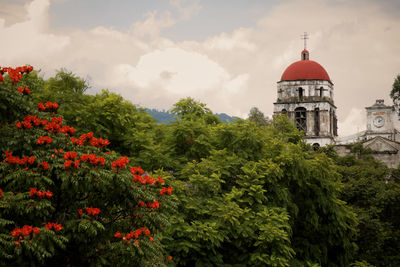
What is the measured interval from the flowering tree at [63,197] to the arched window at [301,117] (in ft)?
129

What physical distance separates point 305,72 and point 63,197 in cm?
4164

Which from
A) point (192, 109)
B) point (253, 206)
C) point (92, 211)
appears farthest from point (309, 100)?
point (92, 211)

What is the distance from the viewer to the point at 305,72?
4709 cm

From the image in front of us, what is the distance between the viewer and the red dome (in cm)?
4684

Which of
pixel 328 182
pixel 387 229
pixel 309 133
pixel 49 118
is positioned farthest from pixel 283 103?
pixel 49 118

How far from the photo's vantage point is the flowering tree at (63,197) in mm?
7352

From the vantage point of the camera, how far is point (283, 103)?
4703 cm

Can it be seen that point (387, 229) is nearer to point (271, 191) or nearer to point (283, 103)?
point (271, 191)

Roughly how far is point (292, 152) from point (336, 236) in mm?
3772

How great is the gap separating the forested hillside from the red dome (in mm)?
20960

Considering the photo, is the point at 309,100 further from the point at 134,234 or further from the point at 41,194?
the point at 41,194

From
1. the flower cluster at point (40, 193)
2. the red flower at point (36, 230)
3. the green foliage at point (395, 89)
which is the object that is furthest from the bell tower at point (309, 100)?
the red flower at point (36, 230)

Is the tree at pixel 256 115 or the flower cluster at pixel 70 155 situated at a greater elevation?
the tree at pixel 256 115

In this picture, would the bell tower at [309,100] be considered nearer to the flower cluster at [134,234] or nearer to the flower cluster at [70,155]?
the flower cluster at [134,234]
